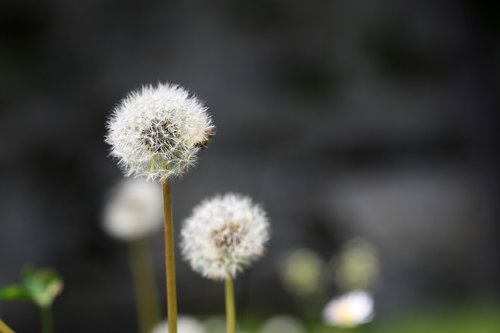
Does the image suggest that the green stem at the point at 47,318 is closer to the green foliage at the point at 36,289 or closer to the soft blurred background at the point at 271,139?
the soft blurred background at the point at 271,139

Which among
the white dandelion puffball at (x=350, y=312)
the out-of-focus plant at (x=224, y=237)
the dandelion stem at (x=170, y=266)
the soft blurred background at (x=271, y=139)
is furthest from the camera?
the soft blurred background at (x=271, y=139)

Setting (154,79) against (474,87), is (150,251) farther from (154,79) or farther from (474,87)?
(474,87)

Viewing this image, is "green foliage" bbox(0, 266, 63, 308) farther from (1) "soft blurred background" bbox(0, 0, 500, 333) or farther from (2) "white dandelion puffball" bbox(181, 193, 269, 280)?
(1) "soft blurred background" bbox(0, 0, 500, 333)

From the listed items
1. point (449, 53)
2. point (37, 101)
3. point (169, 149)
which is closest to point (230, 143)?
point (37, 101)

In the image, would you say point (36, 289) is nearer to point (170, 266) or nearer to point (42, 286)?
point (42, 286)

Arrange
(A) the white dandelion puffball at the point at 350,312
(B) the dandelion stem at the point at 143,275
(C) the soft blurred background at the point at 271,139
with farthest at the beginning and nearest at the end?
1. (C) the soft blurred background at the point at 271,139
2. (B) the dandelion stem at the point at 143,275
3. (A) the white dandelion puffball at the point at 350,312

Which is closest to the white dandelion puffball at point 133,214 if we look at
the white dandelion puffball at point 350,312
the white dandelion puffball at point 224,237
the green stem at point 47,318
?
the white dandelion puffball at point 350,312

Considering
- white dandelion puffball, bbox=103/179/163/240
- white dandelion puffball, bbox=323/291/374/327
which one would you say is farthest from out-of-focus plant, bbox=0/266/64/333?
white dandelion puffball, bbox=103/179/163/240

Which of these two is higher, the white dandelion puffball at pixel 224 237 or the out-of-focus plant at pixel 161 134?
the out-of-focus plant at pixel 161 134
